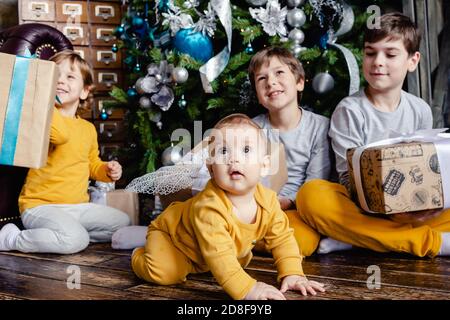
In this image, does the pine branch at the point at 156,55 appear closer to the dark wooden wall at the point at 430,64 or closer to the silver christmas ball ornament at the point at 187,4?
the silver christmas ball ornament at the point at 187,4

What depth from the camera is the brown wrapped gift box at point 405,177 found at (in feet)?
4.43

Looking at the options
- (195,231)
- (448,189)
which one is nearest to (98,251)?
(195,231)

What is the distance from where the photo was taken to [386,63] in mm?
1633

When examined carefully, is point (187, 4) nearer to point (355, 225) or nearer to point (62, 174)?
point (62, 174)

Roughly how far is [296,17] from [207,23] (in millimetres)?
331

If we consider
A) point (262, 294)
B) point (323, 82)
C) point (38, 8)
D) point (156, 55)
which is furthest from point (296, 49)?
point (38, 8)

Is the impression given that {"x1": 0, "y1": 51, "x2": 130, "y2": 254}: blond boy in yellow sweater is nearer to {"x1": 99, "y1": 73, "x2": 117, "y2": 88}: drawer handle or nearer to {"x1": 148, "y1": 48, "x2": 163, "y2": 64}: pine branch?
{"x1": 148, "y1": 48, "x2": 163, "y2": 64}: pine branch

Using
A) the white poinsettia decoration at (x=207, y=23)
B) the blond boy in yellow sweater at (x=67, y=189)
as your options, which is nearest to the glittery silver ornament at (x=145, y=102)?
the blond boy in yellow sweater at (x=67, y=189)

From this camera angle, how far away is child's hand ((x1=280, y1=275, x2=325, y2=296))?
113 centimetres

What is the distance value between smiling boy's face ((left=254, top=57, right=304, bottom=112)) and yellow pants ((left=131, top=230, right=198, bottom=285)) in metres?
0.68

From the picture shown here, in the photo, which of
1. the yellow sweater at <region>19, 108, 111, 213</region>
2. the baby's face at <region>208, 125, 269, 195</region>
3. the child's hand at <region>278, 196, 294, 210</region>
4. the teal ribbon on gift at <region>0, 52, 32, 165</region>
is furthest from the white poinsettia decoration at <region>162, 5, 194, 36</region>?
the baby's face at <region>208, 125, 269, 195</region>

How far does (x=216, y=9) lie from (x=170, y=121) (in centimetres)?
51

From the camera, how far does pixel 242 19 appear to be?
1966 millimetres
